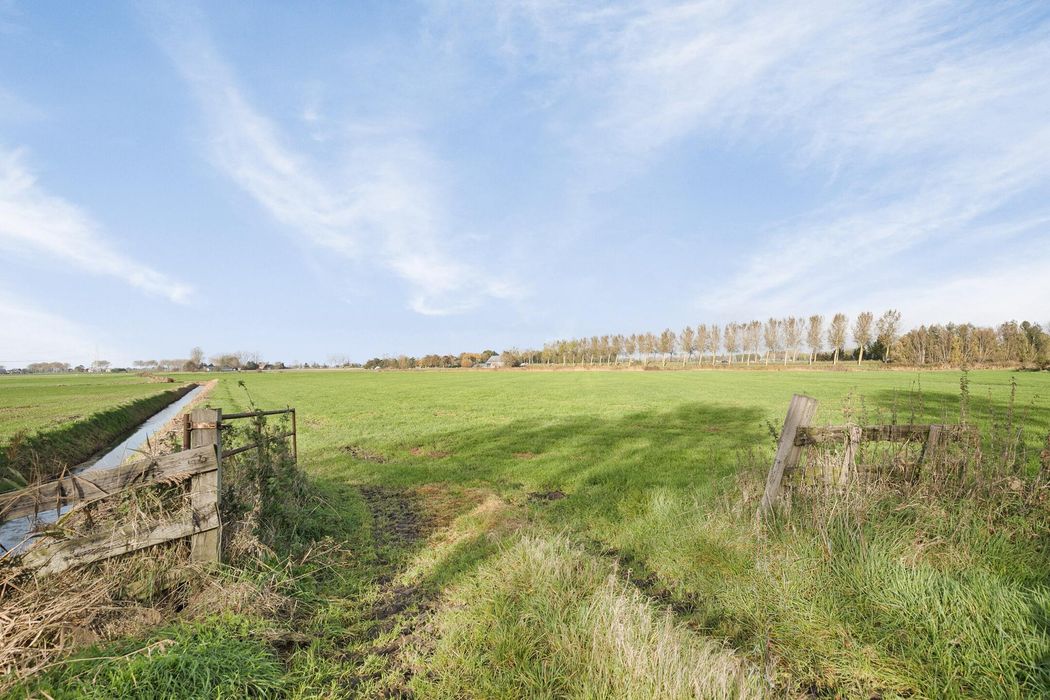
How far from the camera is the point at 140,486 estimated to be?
14.4ft

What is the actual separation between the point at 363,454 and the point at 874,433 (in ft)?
42.5

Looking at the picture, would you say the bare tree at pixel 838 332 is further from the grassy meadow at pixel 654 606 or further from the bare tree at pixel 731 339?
the grassy meadow at pixel 654 606

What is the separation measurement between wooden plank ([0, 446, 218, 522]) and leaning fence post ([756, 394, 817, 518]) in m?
6.52

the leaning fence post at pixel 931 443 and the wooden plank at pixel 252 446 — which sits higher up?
the wooden plank at pixel 252 446

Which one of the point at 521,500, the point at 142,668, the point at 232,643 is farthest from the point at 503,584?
the point at 521,500

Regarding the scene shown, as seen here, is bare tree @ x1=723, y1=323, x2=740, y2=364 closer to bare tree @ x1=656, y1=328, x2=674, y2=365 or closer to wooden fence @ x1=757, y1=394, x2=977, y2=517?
bare tree @ x1=656, y1=328, x2=674, y2=365

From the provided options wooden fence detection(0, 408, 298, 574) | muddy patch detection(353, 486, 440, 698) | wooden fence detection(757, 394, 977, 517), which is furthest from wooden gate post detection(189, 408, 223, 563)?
wooden fence detection(757, 394, 977, 517)

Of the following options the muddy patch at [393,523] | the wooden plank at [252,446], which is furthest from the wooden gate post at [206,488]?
the muddy patch at [393,523]

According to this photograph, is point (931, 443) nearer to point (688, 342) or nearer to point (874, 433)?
point (874, 433)

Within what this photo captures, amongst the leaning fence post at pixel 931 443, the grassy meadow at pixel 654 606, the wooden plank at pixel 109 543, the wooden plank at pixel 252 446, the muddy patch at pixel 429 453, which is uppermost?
the wooden plank at pixel 252 446

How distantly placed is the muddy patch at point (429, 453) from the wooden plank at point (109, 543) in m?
9.39

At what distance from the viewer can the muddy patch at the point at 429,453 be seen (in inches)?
561

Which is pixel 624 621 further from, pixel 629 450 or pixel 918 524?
pixel 629 450

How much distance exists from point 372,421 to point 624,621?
20.2 metres
